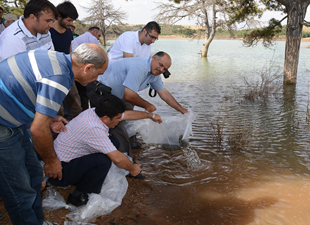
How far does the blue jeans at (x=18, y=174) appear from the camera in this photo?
165 centimetres

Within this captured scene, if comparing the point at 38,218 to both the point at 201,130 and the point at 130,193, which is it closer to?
the point at 130,193

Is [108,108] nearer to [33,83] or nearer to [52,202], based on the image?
[33,83]

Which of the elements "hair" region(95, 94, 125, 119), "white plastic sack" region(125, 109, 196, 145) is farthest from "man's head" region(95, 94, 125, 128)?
"white plastic sack" region(125, 109, 196, 145)

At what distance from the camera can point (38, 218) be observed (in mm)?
2057

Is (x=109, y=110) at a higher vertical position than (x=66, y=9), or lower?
lower

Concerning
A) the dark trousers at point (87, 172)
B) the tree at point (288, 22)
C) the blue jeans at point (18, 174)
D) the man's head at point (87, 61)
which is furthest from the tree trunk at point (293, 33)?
the blue jeans at point (18, 174)

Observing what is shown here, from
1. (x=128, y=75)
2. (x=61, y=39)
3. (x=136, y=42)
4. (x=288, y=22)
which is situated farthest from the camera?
(x=288, y=22)

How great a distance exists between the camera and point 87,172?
2.46 metres

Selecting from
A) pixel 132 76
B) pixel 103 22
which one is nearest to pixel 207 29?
pixel 103 22

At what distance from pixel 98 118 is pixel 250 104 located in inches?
217

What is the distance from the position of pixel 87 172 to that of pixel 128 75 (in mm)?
1286

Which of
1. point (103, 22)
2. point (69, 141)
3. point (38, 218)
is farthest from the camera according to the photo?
point (103, 22)

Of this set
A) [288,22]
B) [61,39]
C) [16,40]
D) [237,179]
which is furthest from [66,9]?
[288,22]

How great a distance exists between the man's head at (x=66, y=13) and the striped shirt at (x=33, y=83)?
2.21 metres
